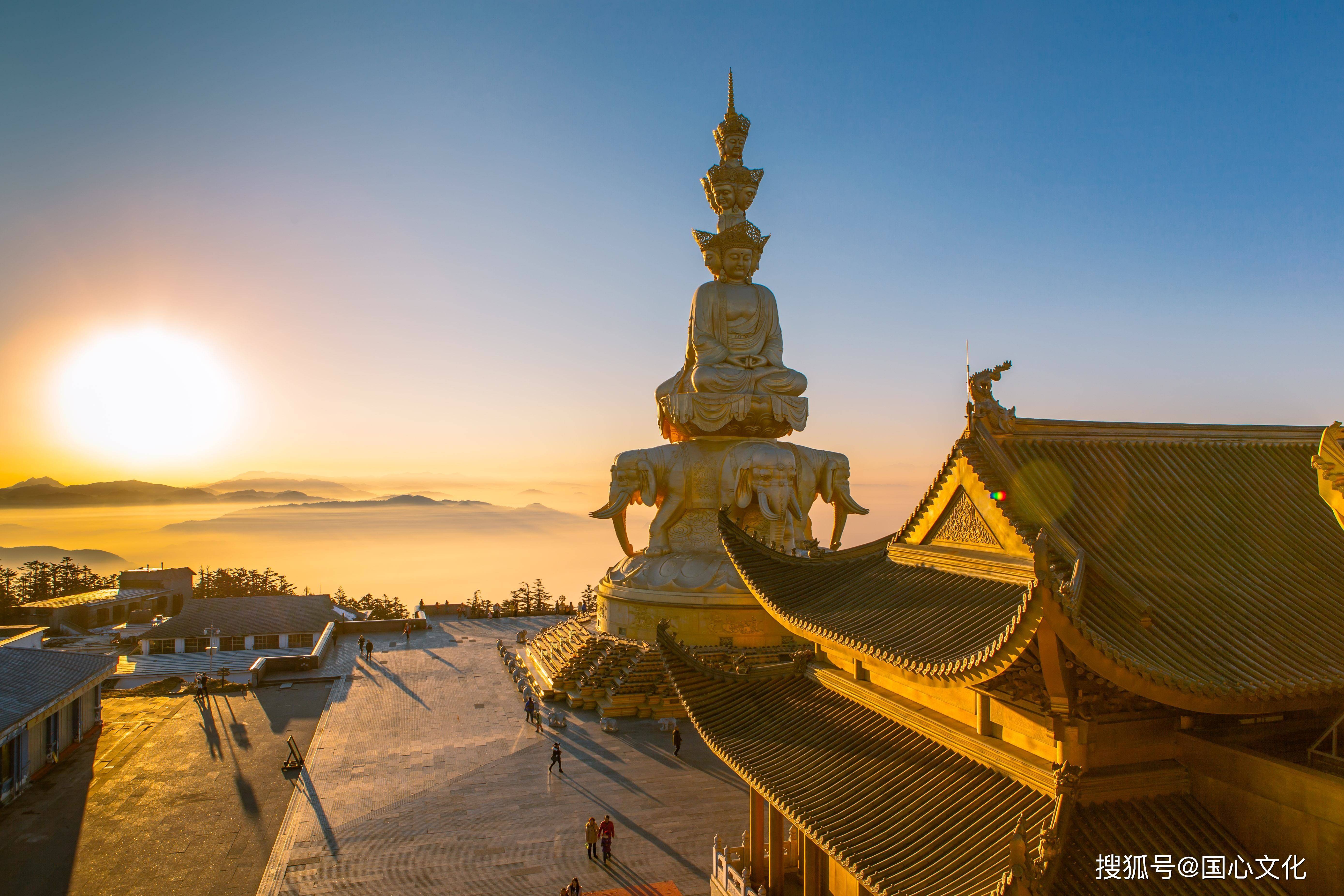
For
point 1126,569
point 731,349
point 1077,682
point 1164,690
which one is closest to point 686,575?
point 731,349

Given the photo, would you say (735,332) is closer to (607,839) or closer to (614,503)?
(614,503)

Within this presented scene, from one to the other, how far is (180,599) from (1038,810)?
1987 inches

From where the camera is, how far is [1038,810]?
24.3 feet

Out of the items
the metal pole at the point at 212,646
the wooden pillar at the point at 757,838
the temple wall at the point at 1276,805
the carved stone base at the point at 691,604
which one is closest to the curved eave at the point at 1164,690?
the temple wall at the point at 1276,805

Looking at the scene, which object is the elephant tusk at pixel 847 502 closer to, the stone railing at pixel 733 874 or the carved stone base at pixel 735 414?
the carved stone base at pixel 735 414

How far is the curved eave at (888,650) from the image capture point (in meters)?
6.25

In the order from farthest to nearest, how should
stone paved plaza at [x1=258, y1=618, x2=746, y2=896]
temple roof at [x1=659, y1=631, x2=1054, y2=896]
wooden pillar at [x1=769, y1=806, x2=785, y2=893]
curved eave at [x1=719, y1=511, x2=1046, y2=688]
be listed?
stone paved plaza at [x1=258, y1=618, x2=746, y2=896] → wooden pillar at [x1=769, y1=806, x2=785, y2=893] → temple roof at [x1=659, y1=631, x2=1054, y2=896] → curved eave at [x1=719, y1=511, x2=1046, y2=688]

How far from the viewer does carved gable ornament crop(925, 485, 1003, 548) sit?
9188 millimetres

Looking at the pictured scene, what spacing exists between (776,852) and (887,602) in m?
4.67

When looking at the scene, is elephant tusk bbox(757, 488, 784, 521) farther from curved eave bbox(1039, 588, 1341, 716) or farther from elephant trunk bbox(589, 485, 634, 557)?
curved eave bbox(1039, 588, 1341, 716)

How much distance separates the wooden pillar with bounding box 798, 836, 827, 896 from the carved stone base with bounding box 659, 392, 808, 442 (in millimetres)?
18588

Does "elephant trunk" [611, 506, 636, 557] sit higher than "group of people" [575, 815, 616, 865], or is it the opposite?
"elephant trunk" [611, 506, 636, 557]

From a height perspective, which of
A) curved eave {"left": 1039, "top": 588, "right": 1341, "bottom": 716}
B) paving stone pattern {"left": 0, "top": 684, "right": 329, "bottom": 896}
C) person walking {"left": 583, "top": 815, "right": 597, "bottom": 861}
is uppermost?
curved eave {"left": 1039, "top": 588, "right": 1341, "bottom": 716}

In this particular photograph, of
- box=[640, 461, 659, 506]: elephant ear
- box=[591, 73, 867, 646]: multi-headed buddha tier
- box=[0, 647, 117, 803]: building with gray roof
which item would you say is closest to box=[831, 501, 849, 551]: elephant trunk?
box=[591, 73, 867, 646]: multi-headed buddha tier
